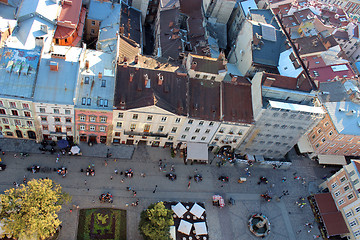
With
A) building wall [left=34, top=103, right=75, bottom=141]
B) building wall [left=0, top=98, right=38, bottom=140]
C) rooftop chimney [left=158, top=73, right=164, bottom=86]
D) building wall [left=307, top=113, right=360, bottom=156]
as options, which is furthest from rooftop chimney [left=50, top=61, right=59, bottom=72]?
building wall [left=307, top=113, right=360, bottom=156]

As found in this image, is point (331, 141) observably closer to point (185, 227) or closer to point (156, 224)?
point (185, 227)

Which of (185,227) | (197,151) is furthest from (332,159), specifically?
(185,227)

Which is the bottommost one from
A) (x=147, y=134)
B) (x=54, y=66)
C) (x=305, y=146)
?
(x=305, y=146)

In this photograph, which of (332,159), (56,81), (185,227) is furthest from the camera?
(332,159)

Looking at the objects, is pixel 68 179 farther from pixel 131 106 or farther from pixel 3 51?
pixel 3 51

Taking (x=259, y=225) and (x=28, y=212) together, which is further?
(x=259, y=225)

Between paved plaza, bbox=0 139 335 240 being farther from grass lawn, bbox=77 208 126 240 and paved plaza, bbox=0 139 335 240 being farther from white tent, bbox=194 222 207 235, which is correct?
white tent, bbox=194 222 207 235

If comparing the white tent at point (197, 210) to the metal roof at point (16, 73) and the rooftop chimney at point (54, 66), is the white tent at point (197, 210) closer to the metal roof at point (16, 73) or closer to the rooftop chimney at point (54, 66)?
the metal roof at point (16, 73)
